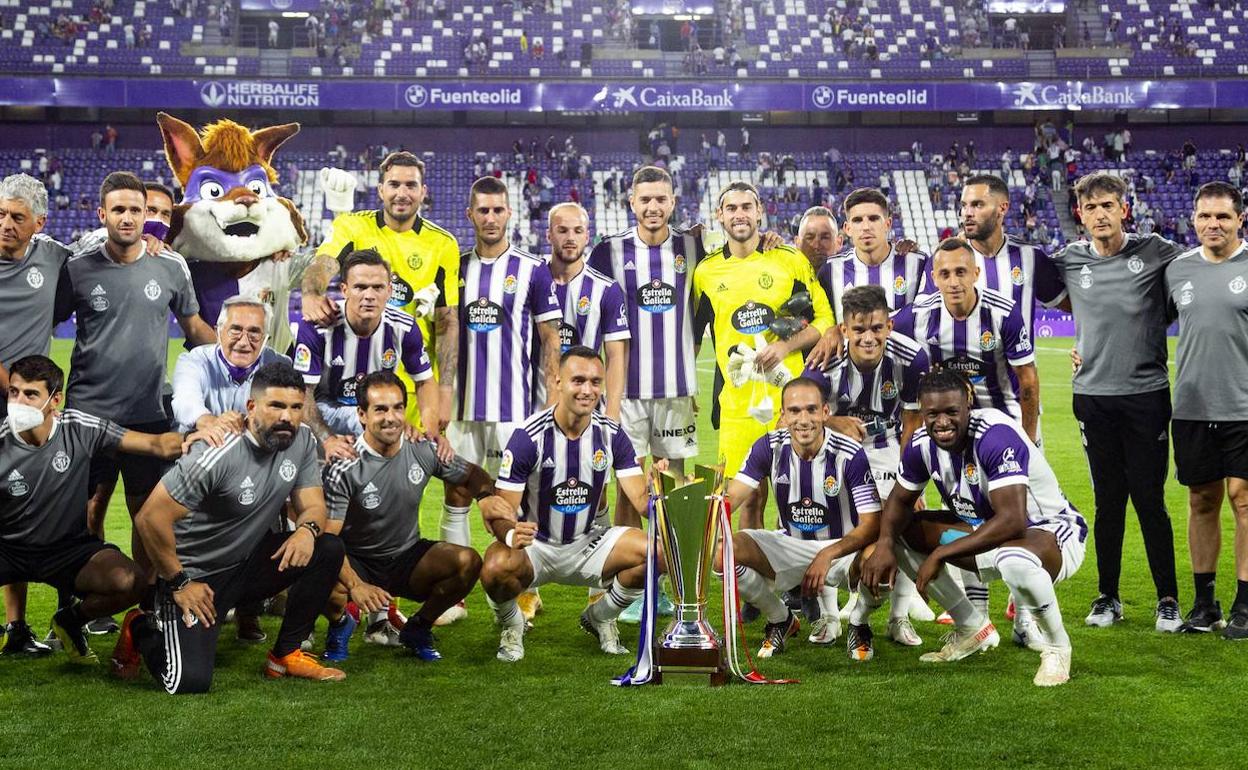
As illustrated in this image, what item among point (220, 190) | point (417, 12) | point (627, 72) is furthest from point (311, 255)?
point (417, 12)

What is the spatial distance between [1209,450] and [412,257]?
11.5 ft

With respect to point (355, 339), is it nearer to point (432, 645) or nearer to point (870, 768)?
point (432, 645)

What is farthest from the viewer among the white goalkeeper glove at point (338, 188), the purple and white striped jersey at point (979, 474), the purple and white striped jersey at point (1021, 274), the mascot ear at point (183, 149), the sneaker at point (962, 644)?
the mascot ear at point (183, 149)

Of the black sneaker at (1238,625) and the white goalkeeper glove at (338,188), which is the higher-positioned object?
the white goalkeeper glove at (338,188)

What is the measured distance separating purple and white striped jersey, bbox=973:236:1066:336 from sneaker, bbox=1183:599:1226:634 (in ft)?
4.62

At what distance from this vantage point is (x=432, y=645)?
5293 mm

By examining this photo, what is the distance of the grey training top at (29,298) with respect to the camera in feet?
17.1

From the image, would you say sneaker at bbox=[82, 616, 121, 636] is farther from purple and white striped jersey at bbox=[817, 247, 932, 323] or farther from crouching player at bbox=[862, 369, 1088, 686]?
purple and white striped jersey at bbox=[817, 247, 932, 323]

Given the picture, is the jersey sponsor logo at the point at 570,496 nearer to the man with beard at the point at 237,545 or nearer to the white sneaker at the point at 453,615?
the white sneaker at the point at 453,615

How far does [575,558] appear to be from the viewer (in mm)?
5367

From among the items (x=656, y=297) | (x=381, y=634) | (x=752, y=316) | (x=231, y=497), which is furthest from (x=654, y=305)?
(x=231, y=497)

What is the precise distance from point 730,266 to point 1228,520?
4.26 metres

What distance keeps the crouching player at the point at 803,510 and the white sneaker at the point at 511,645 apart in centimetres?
86

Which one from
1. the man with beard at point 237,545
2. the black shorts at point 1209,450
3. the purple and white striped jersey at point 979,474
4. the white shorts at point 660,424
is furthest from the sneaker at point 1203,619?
the man with beard at point 237,545
